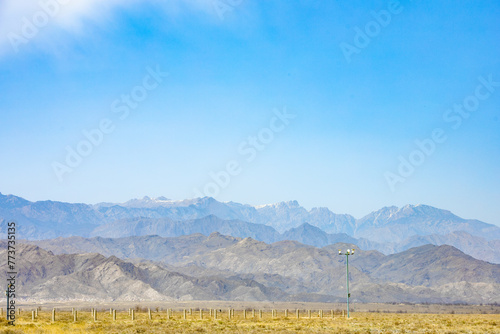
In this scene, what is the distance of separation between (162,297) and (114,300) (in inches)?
609

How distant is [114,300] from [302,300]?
211 ft

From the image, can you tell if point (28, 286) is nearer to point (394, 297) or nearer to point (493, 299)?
point (394, 297)

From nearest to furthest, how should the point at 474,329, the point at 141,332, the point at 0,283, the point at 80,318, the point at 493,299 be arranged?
the point at 141,332 < the point at 474,329 < the point at 80,318 < the point at 0,283 < the point at 493,299

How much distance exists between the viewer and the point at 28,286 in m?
188

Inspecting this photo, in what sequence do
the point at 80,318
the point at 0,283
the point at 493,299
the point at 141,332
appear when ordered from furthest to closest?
the point at 493,299 → the point at 0,283 → the point at 80,318 → the point at 141,332

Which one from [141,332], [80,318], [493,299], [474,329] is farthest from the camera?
[493,299]

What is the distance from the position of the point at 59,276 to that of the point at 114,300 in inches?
1068

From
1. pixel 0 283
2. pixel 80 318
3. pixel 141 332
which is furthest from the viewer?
pixel 0 283

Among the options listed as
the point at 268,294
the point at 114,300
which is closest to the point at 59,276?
the point at 114,300

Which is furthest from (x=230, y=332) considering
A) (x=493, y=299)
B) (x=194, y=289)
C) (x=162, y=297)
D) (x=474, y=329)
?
(x=493, y=299)

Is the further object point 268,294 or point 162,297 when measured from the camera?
point 268,294

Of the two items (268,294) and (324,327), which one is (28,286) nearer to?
(268,294)

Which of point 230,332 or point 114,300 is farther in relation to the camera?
point 114,300

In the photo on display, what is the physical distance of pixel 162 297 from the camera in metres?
182
